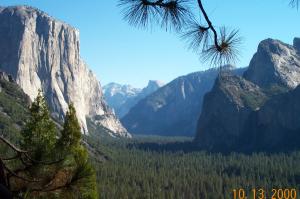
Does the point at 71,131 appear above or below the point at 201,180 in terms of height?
above

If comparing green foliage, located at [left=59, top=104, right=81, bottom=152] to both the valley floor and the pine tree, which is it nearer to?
the pine tree

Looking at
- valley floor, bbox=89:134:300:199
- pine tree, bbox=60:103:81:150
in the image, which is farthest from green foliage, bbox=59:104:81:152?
valley floor, bbox=89:134:300:199

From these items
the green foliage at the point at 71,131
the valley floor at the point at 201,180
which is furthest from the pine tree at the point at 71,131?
the valley floor at the point at 201,180

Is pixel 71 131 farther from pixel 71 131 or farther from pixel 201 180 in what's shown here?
pixel 201 180

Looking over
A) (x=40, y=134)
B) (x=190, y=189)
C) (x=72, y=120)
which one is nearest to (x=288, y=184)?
(x=190, y=189)

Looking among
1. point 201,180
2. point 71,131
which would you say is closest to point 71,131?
point 71,131

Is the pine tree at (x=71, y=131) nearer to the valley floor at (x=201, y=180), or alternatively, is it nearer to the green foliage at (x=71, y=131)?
the green foliage at (x=71, y=131)

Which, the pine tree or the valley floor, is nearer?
the pine tree

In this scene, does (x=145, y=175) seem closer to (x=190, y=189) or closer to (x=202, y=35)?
(x=190, y=189)

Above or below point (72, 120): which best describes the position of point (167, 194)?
below

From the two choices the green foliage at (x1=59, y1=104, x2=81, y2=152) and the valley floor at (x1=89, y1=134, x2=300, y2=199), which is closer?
the green foliage at (x1=59, y1=104, x2=81, y2=152)

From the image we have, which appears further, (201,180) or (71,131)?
(201,180)

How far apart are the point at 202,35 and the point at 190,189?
102560 millimetres

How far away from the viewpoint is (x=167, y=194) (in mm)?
97125
